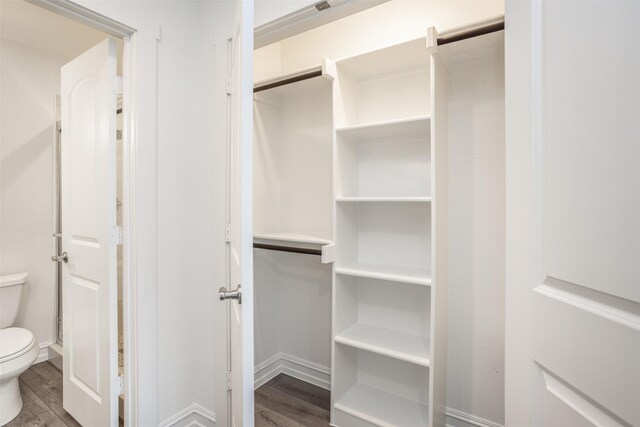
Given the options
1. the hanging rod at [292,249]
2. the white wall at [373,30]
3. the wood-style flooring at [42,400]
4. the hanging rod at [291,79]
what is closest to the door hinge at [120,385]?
the wood-style flooring at [42,400]

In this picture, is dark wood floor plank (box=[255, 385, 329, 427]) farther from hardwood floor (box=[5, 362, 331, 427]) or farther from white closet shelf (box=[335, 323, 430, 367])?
white closet shelf (box=[335, 323, 430, 367])

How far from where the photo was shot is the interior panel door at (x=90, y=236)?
1.52m

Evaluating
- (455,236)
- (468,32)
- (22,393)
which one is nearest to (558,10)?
(468,32)

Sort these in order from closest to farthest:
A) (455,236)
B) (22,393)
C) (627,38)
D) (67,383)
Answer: (627,38)
(455,236)
(67,383)
(22,393)

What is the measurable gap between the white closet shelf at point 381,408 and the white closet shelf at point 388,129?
1555 mm

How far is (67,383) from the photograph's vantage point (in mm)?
1853

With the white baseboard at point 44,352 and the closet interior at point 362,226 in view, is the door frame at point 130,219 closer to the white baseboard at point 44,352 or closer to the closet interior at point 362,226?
the closet interior at point 362,226

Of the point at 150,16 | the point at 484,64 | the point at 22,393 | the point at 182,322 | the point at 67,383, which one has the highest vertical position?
the point at 150,16

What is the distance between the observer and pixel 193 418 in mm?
1717

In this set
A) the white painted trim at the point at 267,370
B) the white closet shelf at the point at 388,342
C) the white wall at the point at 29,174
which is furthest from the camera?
the white wall at the point at 29,174

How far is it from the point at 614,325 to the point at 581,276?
0.37ft

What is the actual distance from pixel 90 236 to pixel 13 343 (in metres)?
1.02

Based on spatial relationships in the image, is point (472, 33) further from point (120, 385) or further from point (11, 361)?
point (11, 361)

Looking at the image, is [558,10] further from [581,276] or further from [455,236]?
[455,236]
